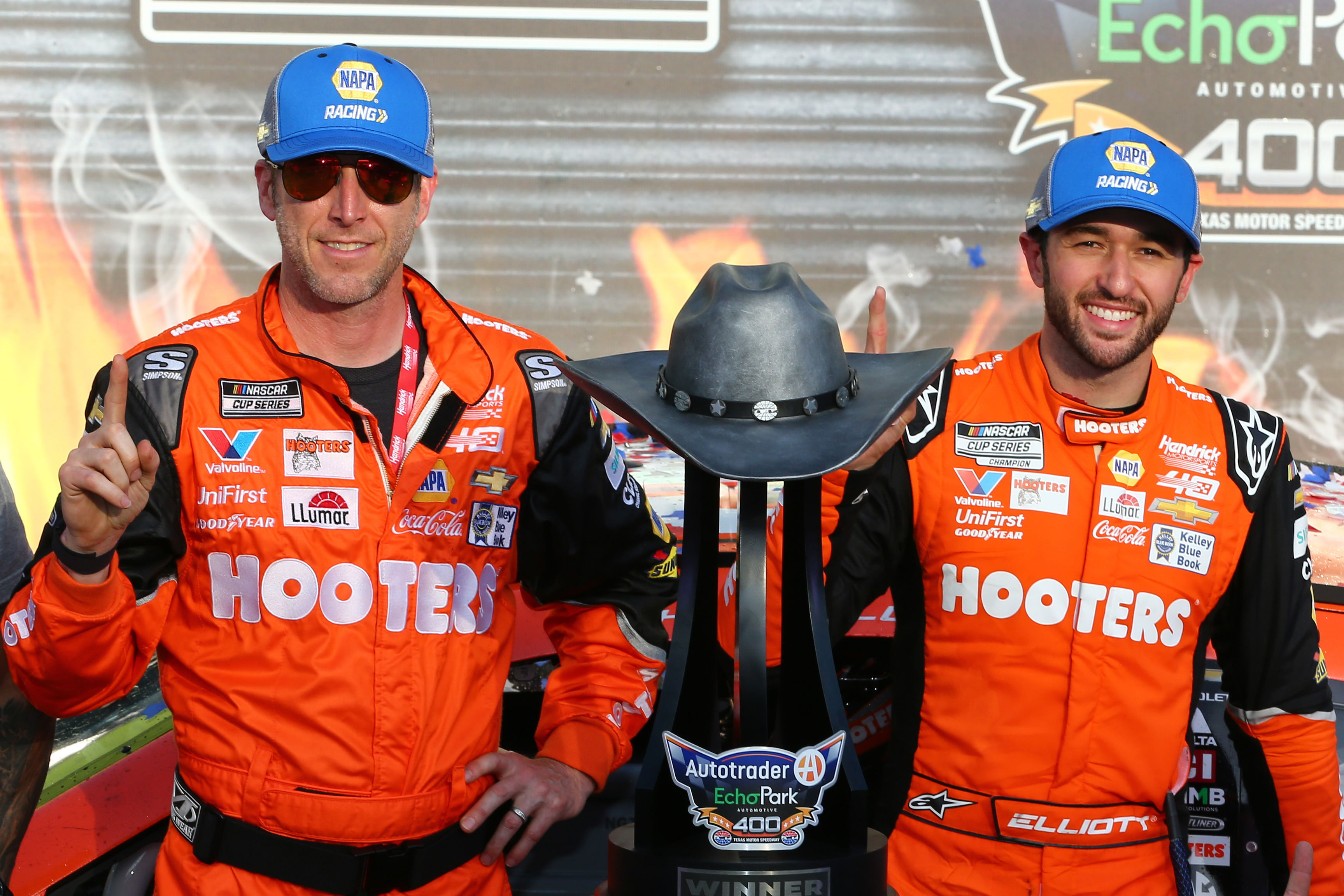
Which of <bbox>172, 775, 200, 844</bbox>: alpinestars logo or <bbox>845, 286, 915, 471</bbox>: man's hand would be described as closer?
<bbox>845, 286, 915, 471</bbox>: man's hand

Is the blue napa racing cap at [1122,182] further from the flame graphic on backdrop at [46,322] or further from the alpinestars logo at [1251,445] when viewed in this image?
the flame graphic on backdrop at [46,322]

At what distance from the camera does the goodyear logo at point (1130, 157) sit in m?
2.12

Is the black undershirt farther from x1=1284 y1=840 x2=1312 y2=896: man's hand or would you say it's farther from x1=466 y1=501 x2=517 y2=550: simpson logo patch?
x1=1284 y1=840 x2=1312 y2=896: man's hand

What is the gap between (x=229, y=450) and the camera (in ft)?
6.28

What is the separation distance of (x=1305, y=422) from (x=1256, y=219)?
2.38ft

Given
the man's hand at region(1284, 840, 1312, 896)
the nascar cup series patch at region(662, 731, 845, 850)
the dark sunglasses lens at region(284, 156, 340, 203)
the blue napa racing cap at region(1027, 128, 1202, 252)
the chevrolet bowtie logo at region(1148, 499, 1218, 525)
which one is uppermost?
the blue napa racing cap at region(1027, 128, 1202, 252)

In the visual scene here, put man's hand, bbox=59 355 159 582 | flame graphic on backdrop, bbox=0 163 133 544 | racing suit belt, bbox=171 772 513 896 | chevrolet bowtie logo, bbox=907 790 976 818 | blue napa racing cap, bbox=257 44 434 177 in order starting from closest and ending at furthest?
1. man's hand, bbox=59 355 159 582
2. racing suit belt, bbox=171 772 513 896
3. blue napa racing cap, bbox=257 44 434 177
4. chevrolet bowtie logo, bbox=907 790 976 818
5. flame graphic on backdrop, bbox=0 163 133 544

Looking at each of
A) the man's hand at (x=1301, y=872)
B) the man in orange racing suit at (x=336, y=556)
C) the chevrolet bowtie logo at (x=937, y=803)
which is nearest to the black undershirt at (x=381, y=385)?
the man in orange racing suit at (x=336, y=556)

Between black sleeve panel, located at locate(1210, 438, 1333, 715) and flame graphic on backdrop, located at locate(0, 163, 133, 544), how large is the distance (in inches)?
142

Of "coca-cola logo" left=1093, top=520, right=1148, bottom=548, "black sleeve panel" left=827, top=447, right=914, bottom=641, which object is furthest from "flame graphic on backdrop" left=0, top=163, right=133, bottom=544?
"coca-cola logo" left=1093, top=520, right=1148, bottom=548

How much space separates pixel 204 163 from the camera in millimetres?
4152

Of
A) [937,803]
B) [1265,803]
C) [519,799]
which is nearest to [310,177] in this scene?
[519,799]

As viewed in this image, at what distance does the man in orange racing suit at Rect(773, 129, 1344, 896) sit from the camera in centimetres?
202

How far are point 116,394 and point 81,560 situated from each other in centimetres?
23
